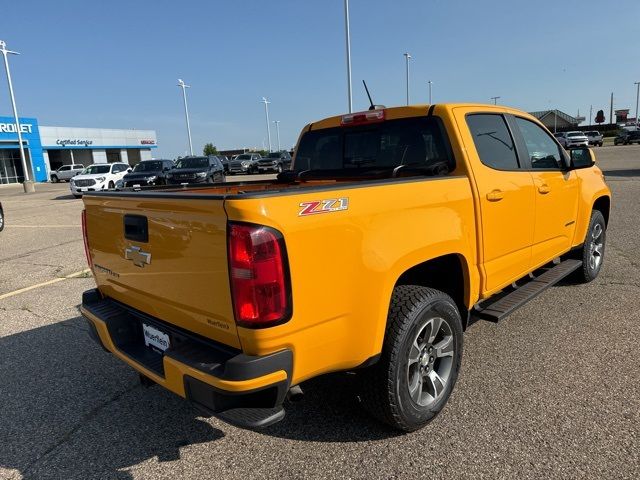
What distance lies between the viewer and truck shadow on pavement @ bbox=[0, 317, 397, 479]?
265 centimetres

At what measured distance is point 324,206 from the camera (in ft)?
7.11

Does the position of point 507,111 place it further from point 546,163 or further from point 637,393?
point 637,393

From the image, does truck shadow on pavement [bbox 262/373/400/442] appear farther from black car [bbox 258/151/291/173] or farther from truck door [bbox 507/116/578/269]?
black car [bbox 258/151/291/173]

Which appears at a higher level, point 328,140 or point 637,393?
point 328,140

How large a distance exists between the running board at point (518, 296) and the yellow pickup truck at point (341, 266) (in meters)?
0.03

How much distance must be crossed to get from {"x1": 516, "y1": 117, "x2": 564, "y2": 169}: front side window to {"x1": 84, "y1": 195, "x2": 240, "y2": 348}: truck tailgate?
2.97 m

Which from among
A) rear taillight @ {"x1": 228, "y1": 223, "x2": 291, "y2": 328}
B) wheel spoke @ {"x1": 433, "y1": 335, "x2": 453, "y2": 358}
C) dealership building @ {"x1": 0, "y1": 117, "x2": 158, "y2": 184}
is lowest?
wheel spoke @ {"x1": 433, "y1": 335, "x2": 453, "y2": 358}

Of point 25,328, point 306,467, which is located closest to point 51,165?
point 25,328

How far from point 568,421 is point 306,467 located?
1556 mm

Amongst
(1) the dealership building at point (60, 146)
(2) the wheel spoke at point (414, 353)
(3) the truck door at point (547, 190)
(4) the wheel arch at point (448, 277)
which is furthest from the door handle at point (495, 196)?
(1) the dealership building at point (60, 146)

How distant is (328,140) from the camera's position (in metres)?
4.12

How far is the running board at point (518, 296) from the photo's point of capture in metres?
3.40

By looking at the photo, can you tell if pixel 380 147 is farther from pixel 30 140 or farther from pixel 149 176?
pixel 30 140

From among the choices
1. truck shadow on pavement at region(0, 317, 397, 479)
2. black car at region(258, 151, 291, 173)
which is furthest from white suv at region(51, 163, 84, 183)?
truck shadow on pavement at region(0, 317, 397, 479)
